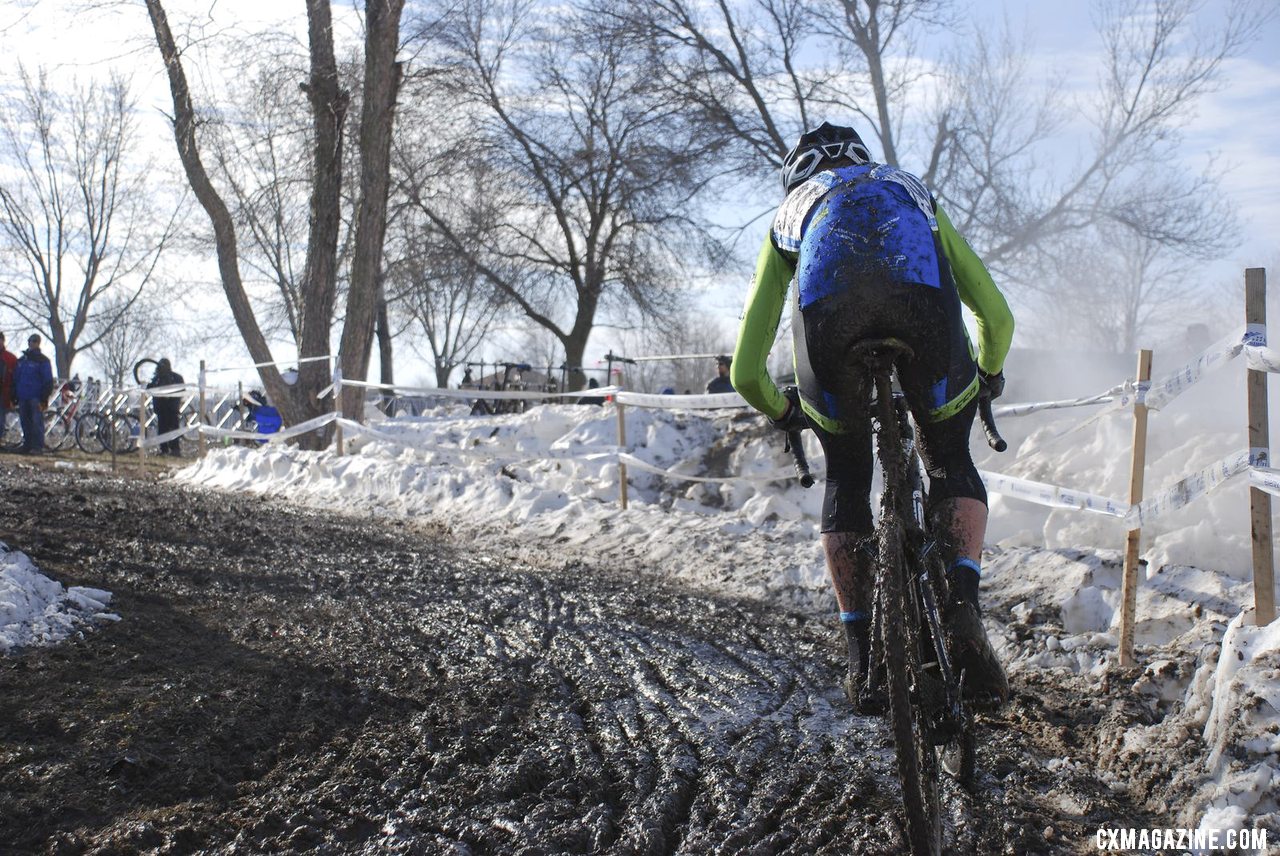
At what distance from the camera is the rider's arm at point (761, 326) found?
3.20m

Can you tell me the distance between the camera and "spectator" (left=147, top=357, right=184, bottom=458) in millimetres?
19736

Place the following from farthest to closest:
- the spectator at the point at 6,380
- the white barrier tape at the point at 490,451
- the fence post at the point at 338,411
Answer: the spectator at the point at 6,380
the fence post at the point at 338,411
the white barrier tape at the point at 490,451

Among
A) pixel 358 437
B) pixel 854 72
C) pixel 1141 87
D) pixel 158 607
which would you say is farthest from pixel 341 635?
pixel 1141 87

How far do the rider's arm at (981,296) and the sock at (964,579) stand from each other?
0.64 metres

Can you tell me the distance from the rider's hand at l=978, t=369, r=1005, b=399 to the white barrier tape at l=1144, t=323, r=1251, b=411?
143 cm

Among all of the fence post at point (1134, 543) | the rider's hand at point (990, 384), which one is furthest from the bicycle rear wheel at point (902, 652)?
the fence post at point (1134, 543)

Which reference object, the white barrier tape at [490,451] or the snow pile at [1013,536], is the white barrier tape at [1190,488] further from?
the white barrier tape at [490,451]

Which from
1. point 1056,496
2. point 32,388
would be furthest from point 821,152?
point 32,388

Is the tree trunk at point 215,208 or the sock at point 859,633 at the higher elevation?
the tree trunk at point 215,208

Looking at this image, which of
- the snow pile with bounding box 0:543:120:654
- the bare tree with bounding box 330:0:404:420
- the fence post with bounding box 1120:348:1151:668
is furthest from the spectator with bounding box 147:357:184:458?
the fence post with bounding box 1120:348:1151:668

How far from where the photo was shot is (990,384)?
3357mm

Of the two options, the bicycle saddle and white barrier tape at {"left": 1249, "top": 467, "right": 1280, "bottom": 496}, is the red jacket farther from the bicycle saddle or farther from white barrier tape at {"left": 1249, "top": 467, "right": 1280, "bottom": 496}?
white barrier tape at {"left": 1249, "top": 467, "right": 1280, "bottom": 496}

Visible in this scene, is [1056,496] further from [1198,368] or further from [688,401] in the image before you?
[688,401]

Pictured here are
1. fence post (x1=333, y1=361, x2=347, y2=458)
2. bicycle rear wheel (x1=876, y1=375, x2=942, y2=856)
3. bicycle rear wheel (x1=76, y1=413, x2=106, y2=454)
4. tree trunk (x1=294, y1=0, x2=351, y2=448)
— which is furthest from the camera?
bicycle rear wheel (x1=76, y1=413, x2=106, y2=454)
